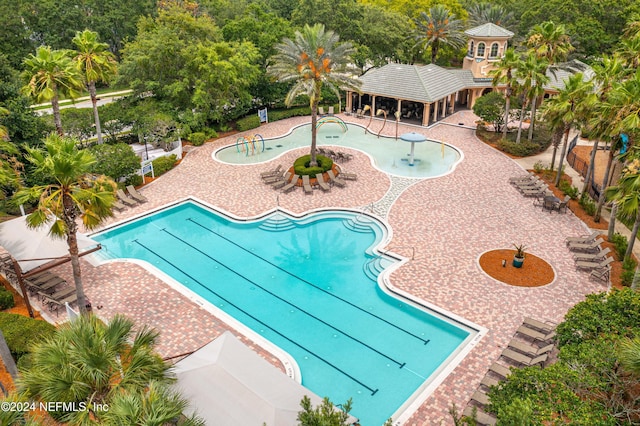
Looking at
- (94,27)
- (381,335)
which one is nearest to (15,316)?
(381,335)

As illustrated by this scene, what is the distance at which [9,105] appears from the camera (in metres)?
26.5

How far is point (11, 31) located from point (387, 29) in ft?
134

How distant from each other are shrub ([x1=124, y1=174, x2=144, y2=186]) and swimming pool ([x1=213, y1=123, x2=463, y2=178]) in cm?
658

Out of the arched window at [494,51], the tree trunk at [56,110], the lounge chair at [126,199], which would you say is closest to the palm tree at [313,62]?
the lounge chair at [126,199]

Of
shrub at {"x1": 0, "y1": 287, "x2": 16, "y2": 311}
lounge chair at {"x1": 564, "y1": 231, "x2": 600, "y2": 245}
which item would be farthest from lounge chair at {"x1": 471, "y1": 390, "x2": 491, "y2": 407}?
shrub at {"x1": 0, "y1": 287, "x2": 16, "y2": 311}

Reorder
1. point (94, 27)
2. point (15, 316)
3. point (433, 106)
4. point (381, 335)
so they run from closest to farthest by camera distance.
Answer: point (15, 316) → point (381, 335) → point (433, 106) → point (94, 27)

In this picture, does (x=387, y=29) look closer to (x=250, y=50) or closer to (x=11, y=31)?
(x=250, y=50)

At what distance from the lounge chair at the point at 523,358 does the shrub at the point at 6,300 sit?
62.7ft

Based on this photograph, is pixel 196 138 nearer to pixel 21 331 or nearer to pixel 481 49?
pixel 21 331

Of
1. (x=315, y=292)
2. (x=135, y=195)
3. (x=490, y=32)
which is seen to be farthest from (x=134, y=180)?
(x=490, y=32)

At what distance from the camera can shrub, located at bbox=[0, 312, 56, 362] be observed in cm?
1550

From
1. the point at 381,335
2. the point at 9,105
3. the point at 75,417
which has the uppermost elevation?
the point at 9,105

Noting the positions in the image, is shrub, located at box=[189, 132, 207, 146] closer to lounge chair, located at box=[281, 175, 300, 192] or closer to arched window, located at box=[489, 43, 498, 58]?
lounge chair, located at box=[281, 175, 300, 192]

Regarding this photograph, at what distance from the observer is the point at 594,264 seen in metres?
21.0
